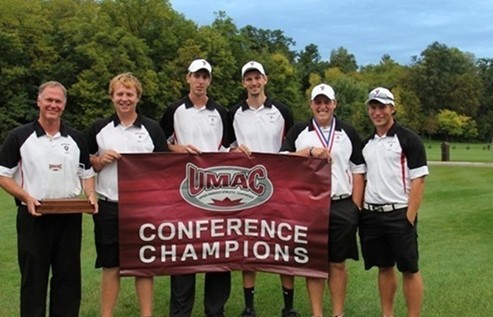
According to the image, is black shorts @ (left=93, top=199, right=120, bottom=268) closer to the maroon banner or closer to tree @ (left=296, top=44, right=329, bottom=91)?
the maroon banner

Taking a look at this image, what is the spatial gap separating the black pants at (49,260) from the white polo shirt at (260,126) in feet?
6.31

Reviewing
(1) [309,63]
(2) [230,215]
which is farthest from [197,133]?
(1) [309,63]

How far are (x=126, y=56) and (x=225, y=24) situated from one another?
68.1 feet

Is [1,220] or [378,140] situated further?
[1,220]

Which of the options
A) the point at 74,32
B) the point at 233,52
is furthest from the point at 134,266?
the point at 233,52

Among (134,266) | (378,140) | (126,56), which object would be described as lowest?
(134,266)

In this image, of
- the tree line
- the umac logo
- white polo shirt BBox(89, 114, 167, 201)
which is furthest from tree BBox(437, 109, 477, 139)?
white polo shirt BBox(89, 114, 167, 201)

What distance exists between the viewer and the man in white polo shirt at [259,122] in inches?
257

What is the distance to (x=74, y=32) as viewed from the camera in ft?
187

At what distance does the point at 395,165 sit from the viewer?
5.89 m

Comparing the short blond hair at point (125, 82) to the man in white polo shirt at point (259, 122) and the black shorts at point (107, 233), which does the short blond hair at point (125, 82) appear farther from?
the man in white polo shirt at point (259, 122)

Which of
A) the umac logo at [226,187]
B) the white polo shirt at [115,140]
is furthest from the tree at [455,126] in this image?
the white polo shirt at [115,140]

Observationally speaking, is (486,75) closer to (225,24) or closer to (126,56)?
(225,24)

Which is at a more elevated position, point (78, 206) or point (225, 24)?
point (225, 24)
